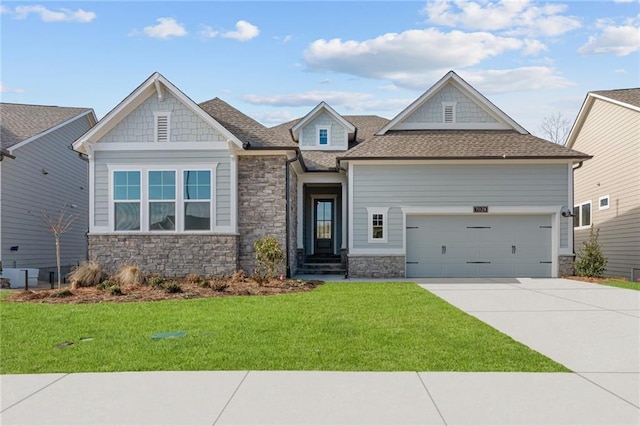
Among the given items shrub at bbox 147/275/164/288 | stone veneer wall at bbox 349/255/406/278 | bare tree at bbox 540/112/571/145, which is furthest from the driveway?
bare tree at bbox 540/112/571/145

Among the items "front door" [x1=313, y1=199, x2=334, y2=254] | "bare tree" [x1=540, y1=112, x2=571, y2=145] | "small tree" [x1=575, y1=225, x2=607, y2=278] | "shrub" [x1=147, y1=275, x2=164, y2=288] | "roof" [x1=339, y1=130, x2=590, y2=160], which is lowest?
"shrub" [x1=147, y1=275, x2=164, y2=288]

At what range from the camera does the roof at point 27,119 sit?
56.4 feet

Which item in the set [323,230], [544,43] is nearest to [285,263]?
[323,230]

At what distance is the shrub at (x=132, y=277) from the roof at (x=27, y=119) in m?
6.36

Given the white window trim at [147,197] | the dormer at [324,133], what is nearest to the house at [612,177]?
the dormer at [324,133]

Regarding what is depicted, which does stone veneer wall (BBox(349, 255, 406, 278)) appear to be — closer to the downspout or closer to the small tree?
the downspout

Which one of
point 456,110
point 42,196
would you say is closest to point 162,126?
point 42,196

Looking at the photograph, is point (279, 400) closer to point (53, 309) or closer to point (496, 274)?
point (53, 309)

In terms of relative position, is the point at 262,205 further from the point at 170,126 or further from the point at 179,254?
the point at 170,126

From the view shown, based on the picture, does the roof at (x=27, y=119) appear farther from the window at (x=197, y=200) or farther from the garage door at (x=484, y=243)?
the garage door at (x=484, y=243)

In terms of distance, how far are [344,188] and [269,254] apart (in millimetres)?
4921

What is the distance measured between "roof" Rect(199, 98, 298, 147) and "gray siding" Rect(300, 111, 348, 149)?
4040 millimetres

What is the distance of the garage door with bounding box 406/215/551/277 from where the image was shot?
1697 cm

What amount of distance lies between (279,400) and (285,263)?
11023 mm
